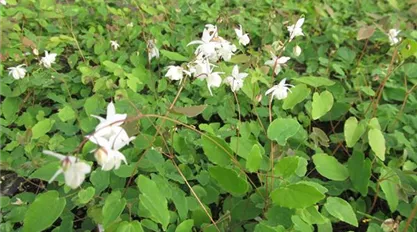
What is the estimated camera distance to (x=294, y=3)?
2.51 metres

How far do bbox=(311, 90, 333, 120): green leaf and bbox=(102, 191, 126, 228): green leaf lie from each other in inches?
26.6

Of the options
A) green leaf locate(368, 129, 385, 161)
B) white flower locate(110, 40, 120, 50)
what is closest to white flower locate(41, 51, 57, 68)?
white flower locate(110, 40, 120, 50)

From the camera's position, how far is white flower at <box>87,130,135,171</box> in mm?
824

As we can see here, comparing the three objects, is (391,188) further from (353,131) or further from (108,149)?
(108,149)

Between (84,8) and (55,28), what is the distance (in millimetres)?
239

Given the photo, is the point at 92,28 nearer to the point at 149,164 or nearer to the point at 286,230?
the point at 149,164

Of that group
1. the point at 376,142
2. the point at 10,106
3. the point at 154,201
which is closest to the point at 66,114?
the point at 10,106

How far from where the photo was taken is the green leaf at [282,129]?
128cm

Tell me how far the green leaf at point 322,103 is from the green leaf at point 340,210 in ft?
1.11

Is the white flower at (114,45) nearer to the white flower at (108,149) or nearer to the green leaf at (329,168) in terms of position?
the green leaf at (329,168)

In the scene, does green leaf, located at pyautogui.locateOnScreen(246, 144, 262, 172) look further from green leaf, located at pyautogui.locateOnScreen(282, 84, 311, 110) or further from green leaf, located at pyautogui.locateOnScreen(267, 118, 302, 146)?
green leaf, located at pyautogui.locateOnScreen(282, 84, 311, 110)

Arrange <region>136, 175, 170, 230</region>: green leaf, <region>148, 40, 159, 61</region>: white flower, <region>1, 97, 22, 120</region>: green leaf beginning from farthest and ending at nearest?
<region>148, 40, 159, 61</region>: white flower
<region>1, 97, 22, 120</region>: green leaf
<region>136, 175, 170, 230</region>: green leaf

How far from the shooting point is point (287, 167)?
3.79ft

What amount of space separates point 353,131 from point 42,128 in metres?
0.95
